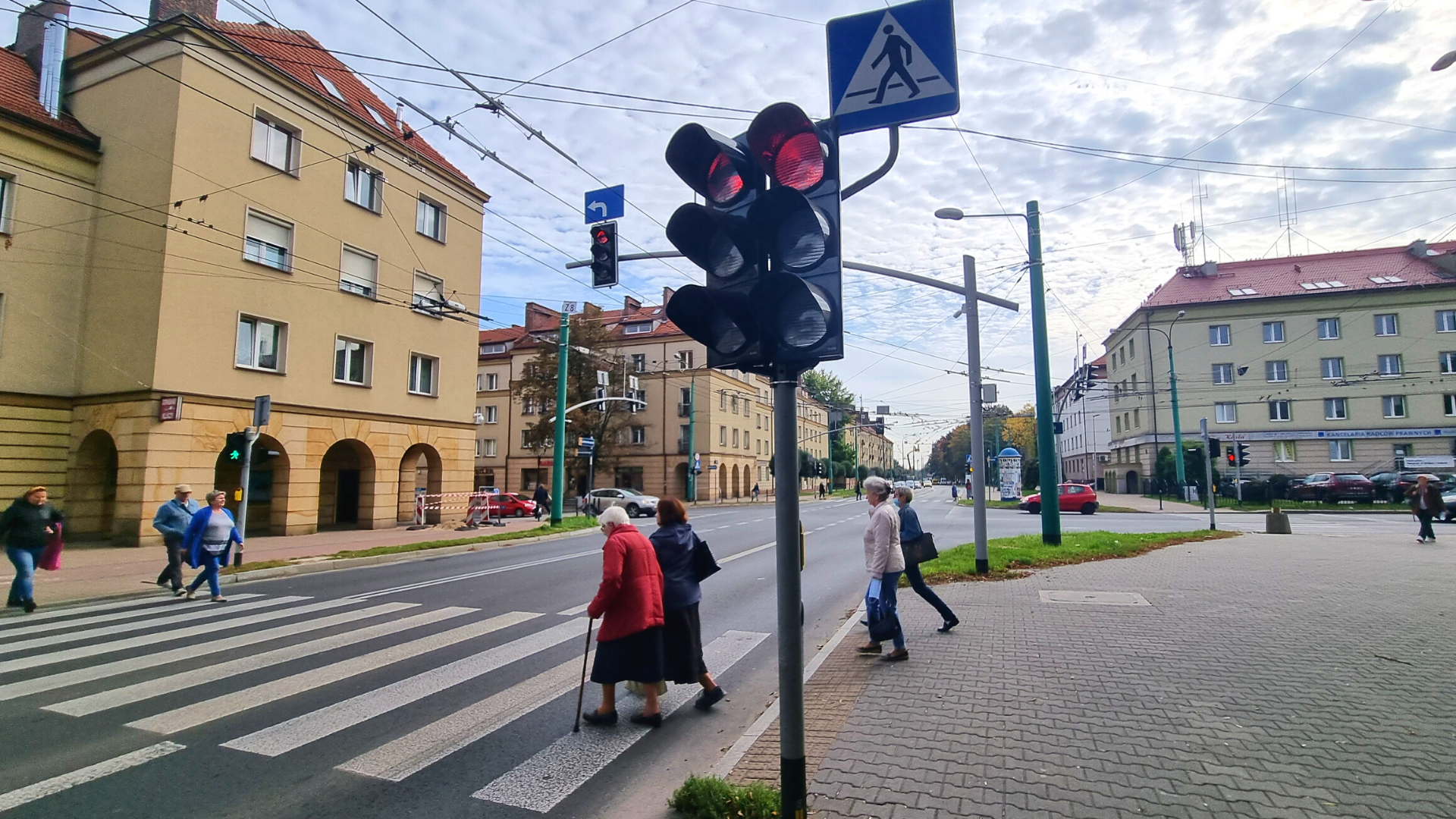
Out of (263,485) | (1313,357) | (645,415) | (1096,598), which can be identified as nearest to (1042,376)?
(1096,598)

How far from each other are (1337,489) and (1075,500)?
12.0 metres

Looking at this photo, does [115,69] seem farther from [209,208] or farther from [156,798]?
[156,798]

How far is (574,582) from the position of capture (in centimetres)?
1152

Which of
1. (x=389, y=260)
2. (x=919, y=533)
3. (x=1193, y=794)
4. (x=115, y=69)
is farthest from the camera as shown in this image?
(x=389, y=260)

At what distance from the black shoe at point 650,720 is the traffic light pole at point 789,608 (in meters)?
2.18

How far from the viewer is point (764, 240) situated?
313 cm

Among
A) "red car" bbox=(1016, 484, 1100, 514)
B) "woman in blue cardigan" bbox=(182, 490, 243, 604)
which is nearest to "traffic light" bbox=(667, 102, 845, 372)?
"woman in blue cardigan" bbox=(182, 490, 243, 604)

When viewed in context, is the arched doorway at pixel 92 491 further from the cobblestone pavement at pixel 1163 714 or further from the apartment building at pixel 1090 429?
the apartment building at pixel 1090 429

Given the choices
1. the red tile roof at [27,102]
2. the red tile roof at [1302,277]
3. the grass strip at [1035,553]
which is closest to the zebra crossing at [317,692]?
the grass strip at [1035,553]

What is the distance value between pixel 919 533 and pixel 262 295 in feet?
67.6

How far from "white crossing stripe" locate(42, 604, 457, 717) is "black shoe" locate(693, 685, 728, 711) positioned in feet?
13.2

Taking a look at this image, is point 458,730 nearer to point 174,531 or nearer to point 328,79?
point 174,531

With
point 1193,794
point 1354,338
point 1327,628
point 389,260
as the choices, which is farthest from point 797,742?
point 1354,338

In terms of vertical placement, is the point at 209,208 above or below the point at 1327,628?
above
